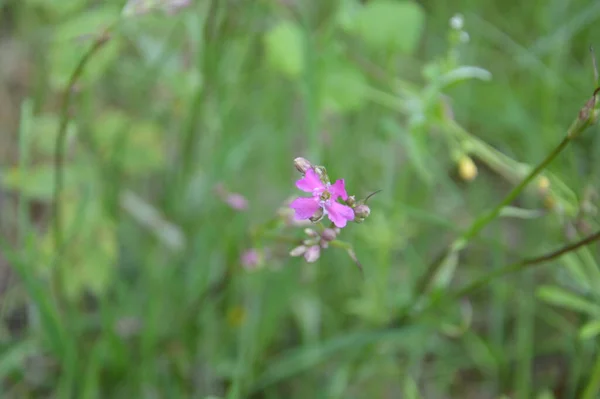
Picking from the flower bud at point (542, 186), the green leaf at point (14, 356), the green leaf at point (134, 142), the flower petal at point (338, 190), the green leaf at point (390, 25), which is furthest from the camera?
the green leaf at point (134, 142)

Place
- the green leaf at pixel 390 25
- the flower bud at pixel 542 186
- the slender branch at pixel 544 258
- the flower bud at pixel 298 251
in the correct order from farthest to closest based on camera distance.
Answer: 1. the green leaf at pixel 390 25
2. the flower bud at pixel 542 186
3. the slender branch at pixel 544 258
4. the flower bud at pixel 298 251

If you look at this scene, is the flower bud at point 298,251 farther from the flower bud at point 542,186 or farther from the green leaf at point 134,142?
the green leaf at point 134,142

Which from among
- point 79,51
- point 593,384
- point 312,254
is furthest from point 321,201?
point 79,51

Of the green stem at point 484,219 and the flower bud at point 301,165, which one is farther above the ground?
the flower bud at point 301,165

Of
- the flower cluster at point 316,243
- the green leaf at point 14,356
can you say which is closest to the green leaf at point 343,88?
the flower cluster at point 316,243

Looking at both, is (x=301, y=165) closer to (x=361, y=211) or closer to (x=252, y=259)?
(x=361, y=211)

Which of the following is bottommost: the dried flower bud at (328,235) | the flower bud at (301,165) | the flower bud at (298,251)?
the flower bud at (298,251)

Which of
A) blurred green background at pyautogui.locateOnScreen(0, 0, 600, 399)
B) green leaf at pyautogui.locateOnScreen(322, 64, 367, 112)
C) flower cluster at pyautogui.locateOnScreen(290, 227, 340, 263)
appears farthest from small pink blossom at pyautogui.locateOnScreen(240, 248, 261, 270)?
green leaf at pyautogui.locateOnScreen(322, 64, 367, 112)
